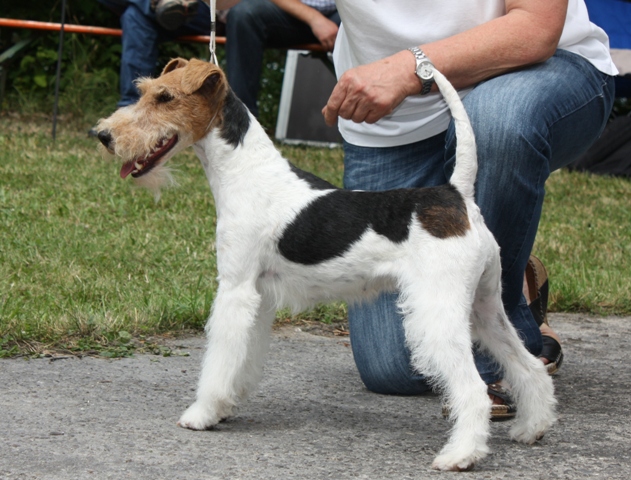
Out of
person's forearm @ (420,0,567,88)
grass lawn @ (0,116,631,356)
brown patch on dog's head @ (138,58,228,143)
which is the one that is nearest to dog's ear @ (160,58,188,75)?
brown patch on dog's head @ (138,58,228,143)

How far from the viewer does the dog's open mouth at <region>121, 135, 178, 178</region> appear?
2.76m

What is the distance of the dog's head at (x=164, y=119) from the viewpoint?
107 inches

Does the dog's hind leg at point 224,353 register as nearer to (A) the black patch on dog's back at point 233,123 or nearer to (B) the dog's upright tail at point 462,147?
(A) the black patch on dog's back at point 233,123

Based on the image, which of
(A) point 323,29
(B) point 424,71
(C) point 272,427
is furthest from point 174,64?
(A) point 323,29

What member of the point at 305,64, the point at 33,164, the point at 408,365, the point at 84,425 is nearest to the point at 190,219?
the point at 33,164

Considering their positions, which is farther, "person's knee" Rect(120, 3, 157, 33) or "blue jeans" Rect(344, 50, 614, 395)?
"person's knee" Rect(120, 3, 157, 33)

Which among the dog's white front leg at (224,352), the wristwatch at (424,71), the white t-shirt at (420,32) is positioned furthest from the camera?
the white t-shirt at (420,32)

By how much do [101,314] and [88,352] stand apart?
0.27 meters

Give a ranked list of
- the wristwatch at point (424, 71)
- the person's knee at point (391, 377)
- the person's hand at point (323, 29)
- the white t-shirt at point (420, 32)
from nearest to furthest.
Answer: the wristwatch at point (424, 71) < the white t-shirt at point (420, 32) < the person's knee at point (391, 377) < the person's hand at point (323, 29)

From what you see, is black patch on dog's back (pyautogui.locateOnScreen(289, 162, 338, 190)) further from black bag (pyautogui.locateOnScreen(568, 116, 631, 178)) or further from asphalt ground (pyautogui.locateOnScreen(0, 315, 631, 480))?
black bag (pyautogui.locateOnScreen(568, 116, 631, 178))

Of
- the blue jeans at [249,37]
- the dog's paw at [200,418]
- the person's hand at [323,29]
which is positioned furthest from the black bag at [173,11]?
the dog's paw at [200,418]

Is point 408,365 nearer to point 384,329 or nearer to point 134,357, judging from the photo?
point 384,329

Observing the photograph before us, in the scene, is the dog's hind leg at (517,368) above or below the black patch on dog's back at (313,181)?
below

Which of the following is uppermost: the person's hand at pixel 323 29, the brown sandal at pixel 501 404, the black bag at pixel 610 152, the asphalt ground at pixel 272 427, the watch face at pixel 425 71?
the person's hand at pixel 323 29
